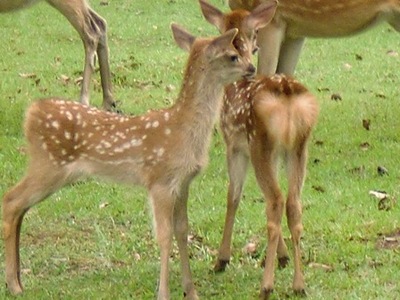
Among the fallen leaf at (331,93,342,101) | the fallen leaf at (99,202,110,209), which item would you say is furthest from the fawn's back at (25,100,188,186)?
the fallen leaf at (331,93,342,101)

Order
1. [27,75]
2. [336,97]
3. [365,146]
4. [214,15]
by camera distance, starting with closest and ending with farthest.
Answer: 1. [214,15]
2. [365,146]
3. [336,97]
4. [27,75]

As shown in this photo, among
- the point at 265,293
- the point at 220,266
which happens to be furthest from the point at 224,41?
the point at 220,266

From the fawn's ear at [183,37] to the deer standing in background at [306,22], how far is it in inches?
126

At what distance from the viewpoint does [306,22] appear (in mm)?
9648

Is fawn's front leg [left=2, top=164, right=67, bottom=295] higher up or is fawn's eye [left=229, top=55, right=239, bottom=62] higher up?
fawn's eye [left=229, top=55, right=239, bottom=62]

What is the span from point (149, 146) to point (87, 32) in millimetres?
4856

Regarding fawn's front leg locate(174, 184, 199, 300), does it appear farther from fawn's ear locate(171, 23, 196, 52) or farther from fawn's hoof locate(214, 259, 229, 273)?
fawn's ear locate(171, 23, 196, 52)

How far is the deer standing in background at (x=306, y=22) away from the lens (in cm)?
946

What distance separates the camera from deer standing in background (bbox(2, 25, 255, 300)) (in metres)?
5.92

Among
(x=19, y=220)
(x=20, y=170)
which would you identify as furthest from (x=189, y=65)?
(x=20, y=170)

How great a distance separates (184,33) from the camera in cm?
622

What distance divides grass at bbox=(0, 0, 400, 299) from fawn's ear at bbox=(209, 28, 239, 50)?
133 cm

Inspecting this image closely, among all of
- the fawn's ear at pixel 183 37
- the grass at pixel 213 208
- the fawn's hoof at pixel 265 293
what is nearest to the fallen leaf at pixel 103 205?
the grass at pixel 213 208

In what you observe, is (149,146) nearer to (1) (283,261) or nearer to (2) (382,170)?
(1) (283,261)
